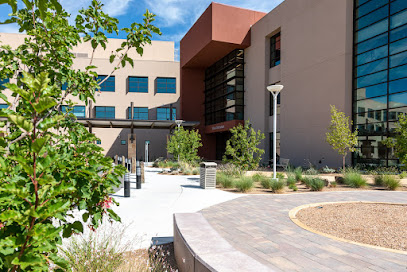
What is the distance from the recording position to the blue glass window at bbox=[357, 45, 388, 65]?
1817cm

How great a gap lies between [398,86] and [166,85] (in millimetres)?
29988

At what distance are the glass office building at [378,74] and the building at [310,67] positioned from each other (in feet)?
0.19

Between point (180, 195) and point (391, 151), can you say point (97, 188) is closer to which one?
point (180, 195)

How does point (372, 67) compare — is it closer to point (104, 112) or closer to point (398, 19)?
point (398, 19)

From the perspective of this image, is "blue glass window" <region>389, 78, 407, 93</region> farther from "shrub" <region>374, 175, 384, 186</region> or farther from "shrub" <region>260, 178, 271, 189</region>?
"shrub" <region>260, 178, 271, 189</region>

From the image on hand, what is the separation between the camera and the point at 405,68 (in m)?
16.8

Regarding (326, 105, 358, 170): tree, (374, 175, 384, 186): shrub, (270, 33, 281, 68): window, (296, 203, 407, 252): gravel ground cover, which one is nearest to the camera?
(296, 203, 407, 252): gravel ground cover

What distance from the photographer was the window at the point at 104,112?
38344 mm

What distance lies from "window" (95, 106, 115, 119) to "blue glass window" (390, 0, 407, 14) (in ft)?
110

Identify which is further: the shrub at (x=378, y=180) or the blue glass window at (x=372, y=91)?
the blue glass window at (x=372, y=91)

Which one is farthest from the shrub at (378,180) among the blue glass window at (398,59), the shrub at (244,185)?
the blue glass window at (398,59)

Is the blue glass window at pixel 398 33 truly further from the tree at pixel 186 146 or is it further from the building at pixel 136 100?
the building at pixel 136 100

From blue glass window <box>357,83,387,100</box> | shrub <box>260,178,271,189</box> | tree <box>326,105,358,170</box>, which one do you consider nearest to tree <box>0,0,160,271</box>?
shrub <box>260,178,271,189</box>

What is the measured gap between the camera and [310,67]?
22016 millimetres
